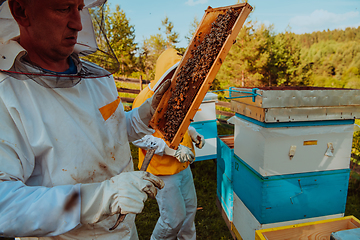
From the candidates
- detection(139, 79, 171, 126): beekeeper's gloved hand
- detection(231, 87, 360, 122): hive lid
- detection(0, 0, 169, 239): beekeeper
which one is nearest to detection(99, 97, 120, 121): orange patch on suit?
detection(0, 0, 169, 239): beekeeper

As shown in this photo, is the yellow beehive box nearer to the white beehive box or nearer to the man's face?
the white beehive box

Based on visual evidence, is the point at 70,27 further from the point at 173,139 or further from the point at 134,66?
the point at 134,66

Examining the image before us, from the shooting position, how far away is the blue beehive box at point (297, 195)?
209 cm

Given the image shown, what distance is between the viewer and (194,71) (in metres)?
2.01

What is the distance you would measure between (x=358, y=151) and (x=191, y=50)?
4759mm

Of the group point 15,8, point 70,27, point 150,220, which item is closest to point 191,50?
point 70,27

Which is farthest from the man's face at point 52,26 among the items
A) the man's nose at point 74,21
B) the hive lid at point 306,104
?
the hive lid at point 306,104

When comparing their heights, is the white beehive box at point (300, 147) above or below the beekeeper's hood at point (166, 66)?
below

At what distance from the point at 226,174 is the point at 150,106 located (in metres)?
1.75

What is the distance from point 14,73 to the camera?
3.53 ft

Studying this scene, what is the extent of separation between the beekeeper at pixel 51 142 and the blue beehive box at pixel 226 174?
1.88 meters

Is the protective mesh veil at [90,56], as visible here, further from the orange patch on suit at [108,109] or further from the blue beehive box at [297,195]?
the blue beehive box at [297,195]

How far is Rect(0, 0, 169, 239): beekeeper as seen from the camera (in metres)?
0.97

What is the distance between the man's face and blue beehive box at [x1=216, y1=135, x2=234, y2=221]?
2303 mm
